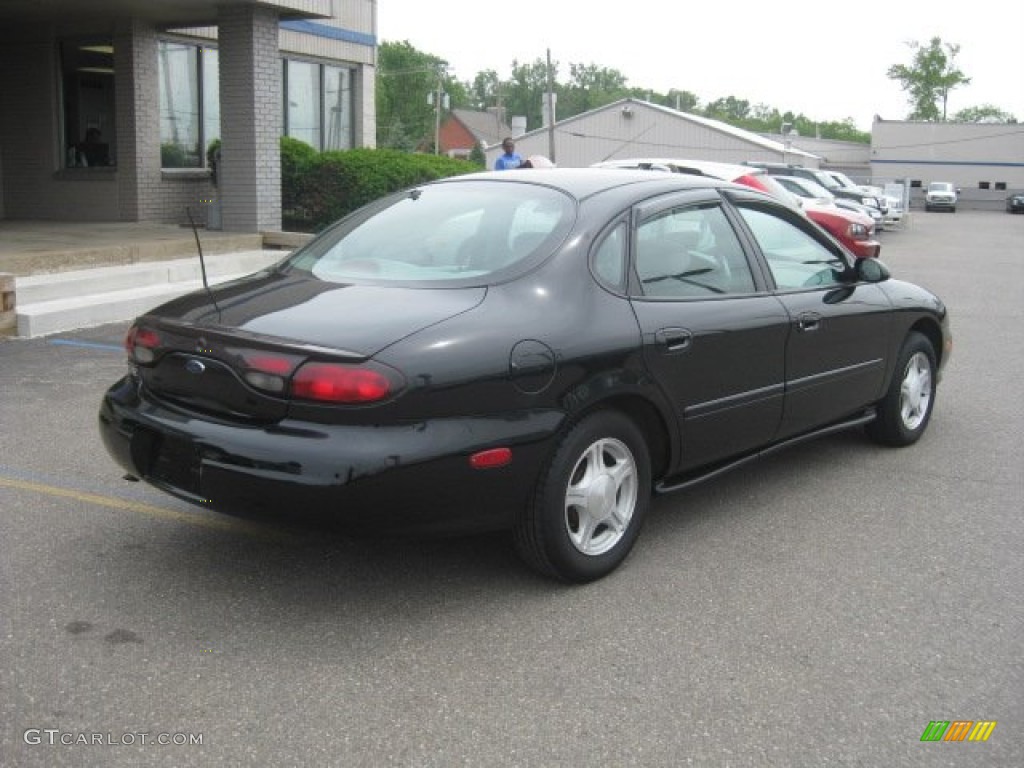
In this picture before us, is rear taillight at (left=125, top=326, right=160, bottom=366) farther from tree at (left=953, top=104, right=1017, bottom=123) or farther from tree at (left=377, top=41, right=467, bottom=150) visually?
tree at (left=953, top=104, right=1017, bottom=123)

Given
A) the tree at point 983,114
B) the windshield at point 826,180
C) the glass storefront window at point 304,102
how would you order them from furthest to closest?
the tree at point 983,114
the windshield at point 826,180
the glass storefront window at point 304,102

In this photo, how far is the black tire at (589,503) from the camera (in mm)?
4047

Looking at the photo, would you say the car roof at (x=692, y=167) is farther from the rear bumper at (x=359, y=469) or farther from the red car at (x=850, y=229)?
the rear bumper at (x=359, y=469)

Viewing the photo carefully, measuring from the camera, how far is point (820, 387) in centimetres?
547

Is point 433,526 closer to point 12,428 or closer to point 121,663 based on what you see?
point 121,663

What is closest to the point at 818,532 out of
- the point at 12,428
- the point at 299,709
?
the point at 299,709

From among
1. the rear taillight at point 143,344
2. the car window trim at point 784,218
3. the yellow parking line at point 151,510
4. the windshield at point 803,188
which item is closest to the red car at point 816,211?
the windshield at point 803,188

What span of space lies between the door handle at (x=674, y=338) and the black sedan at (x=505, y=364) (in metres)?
0.02

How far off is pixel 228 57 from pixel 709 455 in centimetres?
1053

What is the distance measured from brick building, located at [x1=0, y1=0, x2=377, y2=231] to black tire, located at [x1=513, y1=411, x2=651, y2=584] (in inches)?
405

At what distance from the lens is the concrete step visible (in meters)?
9.36

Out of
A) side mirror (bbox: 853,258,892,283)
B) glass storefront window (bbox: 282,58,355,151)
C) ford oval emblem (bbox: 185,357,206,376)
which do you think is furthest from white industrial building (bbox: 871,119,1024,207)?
ford oval emblem (bbox: 185,357,206,376)

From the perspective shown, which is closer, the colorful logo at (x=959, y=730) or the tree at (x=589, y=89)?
the colorful logo at (x=959, y=730)

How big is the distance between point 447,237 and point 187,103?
497 inches
